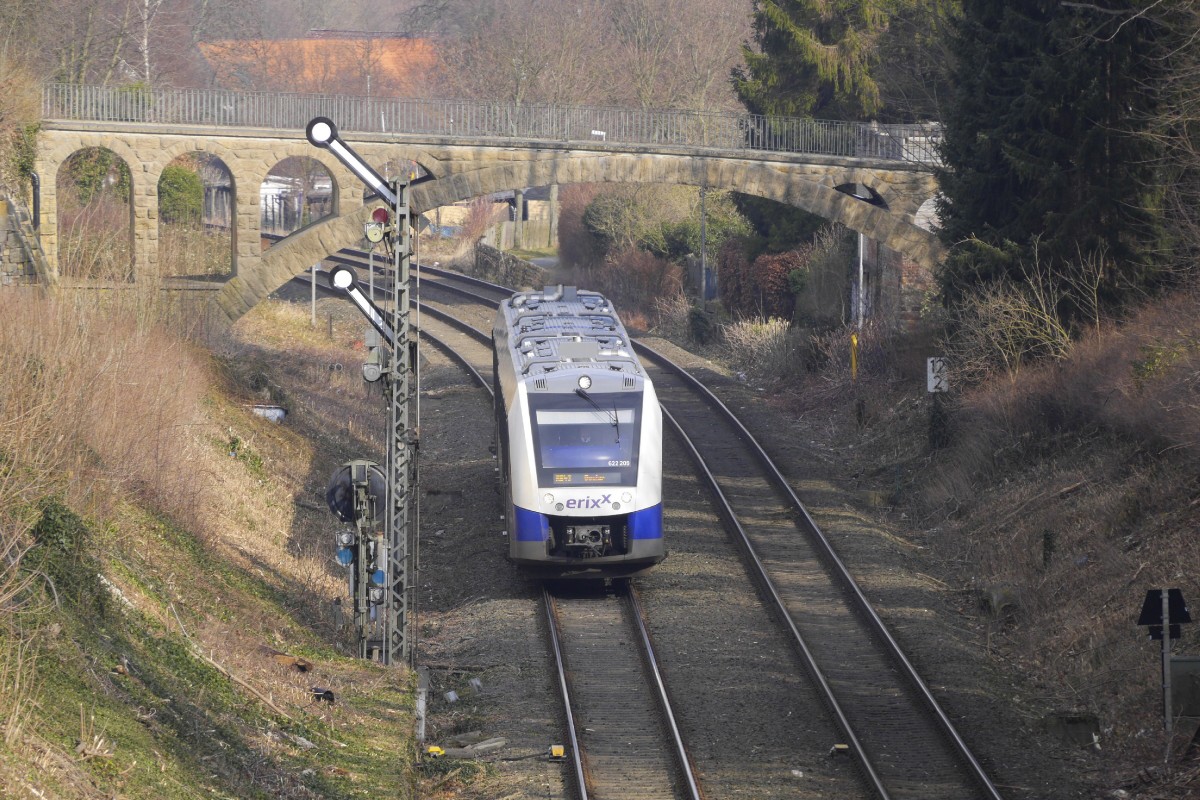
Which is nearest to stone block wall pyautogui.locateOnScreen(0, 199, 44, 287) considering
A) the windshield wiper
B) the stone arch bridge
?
the stone arch bridge

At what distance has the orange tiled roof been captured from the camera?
80625 mm

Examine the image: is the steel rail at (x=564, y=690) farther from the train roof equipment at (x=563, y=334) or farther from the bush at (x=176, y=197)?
the bush at (x=176, y=197)

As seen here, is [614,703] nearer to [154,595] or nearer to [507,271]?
[154,595]

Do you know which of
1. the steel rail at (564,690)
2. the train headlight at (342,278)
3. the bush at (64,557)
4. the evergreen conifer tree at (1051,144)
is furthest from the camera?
the evergreen conifer tree at (1051,144)

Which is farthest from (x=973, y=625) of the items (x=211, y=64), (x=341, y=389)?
(x=211, y=64)

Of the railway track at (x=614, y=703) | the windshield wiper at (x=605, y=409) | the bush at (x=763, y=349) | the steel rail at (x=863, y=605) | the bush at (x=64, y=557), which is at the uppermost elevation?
the windshield wiper at (x=605, y=409)

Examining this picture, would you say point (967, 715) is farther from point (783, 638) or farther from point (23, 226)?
point (23, 226)

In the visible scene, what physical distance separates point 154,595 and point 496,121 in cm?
2245

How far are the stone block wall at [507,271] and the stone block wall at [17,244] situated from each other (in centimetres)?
2191

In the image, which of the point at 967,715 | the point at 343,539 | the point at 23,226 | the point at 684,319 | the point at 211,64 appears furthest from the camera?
the point at 211,64

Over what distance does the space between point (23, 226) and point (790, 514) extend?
1833 cm

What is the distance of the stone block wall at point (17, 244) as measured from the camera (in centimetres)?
3048

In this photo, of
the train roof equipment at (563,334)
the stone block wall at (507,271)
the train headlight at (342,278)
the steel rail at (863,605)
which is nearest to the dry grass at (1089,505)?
the steel rail at (863,605)

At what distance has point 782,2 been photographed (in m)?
40.2
